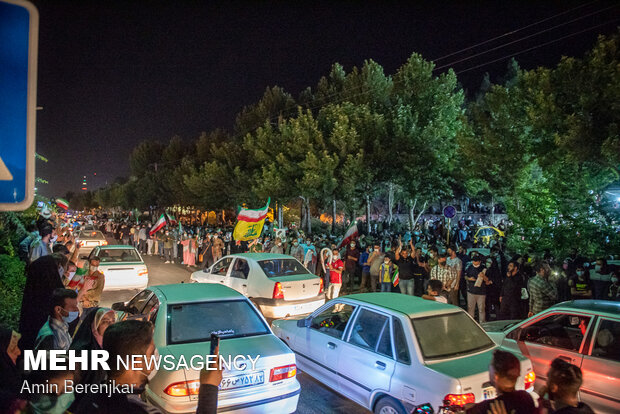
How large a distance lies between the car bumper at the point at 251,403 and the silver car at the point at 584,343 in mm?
3081

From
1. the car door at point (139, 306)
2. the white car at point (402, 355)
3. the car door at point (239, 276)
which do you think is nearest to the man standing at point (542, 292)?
the white car at point (402, 355)

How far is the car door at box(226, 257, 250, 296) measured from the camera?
9.45 metres

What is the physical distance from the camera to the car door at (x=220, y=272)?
33.1 ft

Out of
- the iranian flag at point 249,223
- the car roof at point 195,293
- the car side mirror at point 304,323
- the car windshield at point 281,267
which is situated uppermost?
the iranian flag at point 249,223

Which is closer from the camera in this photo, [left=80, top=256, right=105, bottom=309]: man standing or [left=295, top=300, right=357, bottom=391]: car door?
[left=295, top=300, right=357, bottom=391]: car door

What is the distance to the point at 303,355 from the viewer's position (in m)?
5.97

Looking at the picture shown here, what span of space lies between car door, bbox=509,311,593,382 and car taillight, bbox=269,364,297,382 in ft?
10.4

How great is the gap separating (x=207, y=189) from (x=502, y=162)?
27.2 meters

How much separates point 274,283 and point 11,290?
5.48m

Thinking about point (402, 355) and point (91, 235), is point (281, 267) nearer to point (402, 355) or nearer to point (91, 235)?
point (402, 355)

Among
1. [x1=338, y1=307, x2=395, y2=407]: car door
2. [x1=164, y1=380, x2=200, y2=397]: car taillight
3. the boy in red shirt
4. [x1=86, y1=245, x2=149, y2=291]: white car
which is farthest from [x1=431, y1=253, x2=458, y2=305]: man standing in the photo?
[x1=86, y1=245, x2=149, y2=291]: white car

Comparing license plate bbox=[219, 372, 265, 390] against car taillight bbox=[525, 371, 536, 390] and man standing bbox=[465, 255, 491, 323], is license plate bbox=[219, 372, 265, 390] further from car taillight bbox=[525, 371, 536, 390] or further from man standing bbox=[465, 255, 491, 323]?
man standing bbox=[465, 255, 491, 323]

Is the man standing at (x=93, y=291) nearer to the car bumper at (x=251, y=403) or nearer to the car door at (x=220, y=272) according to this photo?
the car door at (x=220, y=272)

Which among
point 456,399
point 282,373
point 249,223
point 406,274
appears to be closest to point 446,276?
point 406,274
